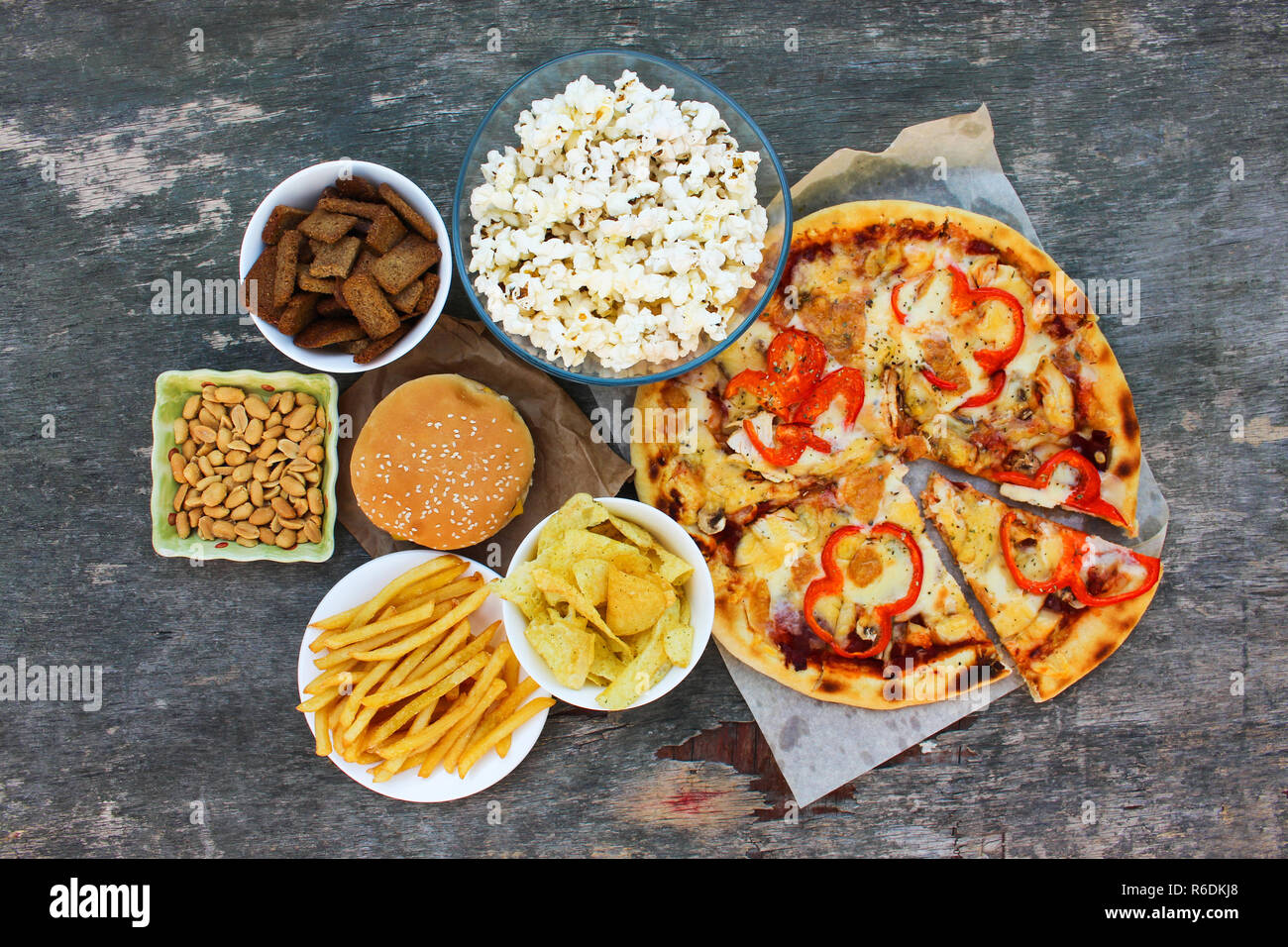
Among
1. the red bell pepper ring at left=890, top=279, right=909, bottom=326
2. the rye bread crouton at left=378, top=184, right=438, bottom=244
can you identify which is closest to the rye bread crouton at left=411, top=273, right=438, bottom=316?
the rye bread crouton at left=378, top=184, right=438, bottom=244

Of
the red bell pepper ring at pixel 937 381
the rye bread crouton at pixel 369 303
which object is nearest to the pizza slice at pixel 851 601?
the red bell pepper ring at pixel 937 381

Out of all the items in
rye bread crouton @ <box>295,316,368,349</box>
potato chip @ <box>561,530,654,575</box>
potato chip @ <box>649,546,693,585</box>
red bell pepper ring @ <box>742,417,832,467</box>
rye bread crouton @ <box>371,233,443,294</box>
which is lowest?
potato chip @ <box>649,546,693,585</box>

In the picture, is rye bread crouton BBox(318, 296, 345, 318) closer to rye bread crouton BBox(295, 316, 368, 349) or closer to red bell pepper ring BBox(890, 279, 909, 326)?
rye bread crouton BBox(295, 316, 368, 349)

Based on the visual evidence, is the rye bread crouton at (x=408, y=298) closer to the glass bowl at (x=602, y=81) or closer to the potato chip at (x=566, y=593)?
the glass bowl at (x=602, y=81)

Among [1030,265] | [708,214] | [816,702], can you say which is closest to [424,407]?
[708,214]

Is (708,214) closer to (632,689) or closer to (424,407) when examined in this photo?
(424,407)
